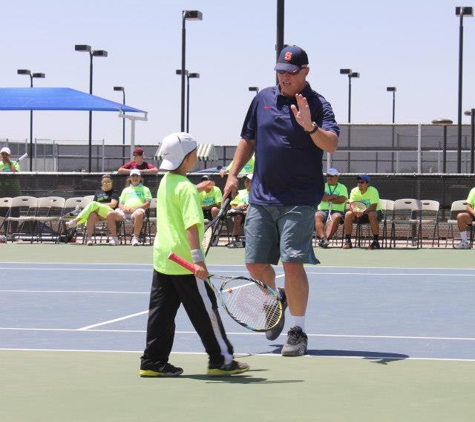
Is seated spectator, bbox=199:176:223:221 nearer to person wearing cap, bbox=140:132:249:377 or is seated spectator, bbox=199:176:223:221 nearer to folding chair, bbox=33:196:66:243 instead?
folding chair, bbox=33:196:66:243

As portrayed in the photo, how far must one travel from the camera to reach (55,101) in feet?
89.0

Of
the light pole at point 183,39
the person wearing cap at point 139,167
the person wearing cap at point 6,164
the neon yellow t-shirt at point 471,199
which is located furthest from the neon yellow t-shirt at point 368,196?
the light pole at point 183,39

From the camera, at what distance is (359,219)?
22078mm

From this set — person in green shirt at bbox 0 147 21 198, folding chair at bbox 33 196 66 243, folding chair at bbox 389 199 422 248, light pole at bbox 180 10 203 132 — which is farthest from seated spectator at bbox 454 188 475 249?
light pole at bbox 180 10 203 132

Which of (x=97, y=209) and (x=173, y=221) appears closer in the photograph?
(x=173, y=221)

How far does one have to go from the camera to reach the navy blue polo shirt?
8.30 m

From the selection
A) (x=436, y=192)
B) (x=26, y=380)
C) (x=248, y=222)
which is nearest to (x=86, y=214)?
(x=436, y=192)

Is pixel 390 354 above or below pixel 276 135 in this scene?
below

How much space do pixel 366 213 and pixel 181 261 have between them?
1506 cm

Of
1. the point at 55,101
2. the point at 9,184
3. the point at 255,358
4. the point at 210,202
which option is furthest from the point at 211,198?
the point at 255,358

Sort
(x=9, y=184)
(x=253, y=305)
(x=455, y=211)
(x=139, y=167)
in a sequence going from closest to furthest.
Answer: (x=253, y=305) < (x=455, y=211) < (x=139, y=167) < (x=9, y=184)

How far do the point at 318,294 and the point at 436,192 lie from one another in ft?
38.6

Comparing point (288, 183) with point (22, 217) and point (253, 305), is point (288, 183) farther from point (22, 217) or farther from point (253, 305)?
point (22, 217)

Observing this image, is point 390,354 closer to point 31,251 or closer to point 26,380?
point 26,380
